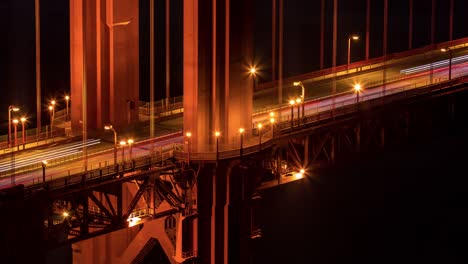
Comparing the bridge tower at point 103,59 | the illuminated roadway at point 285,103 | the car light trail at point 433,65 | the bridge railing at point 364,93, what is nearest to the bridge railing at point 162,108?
the illuminated roadway at point 285,103

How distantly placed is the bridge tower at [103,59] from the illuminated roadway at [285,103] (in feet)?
7.91

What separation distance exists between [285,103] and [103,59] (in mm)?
8528

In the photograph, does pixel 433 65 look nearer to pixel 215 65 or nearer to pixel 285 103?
pixel 285 103

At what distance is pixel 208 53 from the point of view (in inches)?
1718

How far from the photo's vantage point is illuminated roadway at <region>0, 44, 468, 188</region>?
42281mm

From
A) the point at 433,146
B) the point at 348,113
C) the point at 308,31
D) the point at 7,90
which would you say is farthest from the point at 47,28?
the point at 348,113

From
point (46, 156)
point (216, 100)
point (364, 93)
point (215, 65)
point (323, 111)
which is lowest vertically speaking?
point (46, 156)

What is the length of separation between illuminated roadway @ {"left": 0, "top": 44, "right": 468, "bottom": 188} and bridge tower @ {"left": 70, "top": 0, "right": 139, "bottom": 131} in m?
2.41

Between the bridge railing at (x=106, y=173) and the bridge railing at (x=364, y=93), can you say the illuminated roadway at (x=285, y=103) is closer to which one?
the bridge railing at (x=364, y=93)

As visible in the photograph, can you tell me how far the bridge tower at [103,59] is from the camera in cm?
4869

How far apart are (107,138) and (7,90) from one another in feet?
93.1

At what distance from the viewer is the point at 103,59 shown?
161ft

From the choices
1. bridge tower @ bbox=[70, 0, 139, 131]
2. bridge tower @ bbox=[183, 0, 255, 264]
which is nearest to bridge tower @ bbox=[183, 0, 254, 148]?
bridge tower @ bbox=[183, 0, 255, 264]

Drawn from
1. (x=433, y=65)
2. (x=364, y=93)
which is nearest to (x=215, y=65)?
(x=364, y=93)
